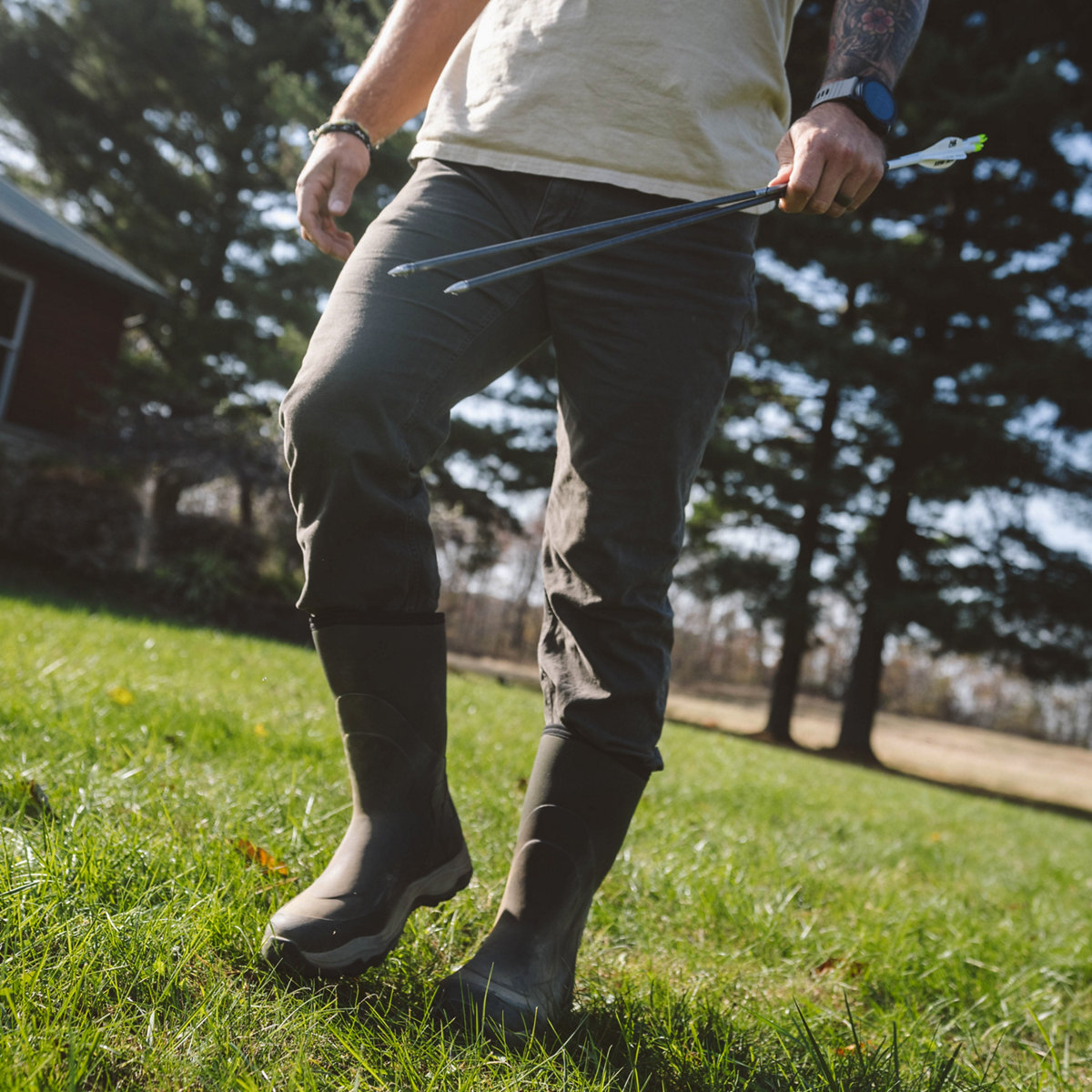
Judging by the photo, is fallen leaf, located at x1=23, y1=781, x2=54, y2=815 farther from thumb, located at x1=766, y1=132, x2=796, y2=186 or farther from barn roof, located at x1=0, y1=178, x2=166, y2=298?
barn roof, located at x1=0, y1=178, x2=166, y2=298

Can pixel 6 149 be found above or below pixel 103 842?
above

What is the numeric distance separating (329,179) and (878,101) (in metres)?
0.88

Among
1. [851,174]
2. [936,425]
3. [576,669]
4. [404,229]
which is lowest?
[576,669]

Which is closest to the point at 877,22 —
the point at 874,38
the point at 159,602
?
the point at 874,38

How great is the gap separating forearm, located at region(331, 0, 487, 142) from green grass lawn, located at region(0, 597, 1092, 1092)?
1.29 metres

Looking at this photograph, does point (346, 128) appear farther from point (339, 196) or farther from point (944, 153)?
point (944, 153)

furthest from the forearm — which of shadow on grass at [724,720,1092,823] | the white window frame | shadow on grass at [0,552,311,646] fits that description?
the white window frame

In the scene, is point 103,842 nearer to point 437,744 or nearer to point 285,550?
point 437,744

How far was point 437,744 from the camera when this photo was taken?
1342 mm

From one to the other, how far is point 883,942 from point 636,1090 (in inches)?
40.8

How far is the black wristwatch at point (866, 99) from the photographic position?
1.33 metres

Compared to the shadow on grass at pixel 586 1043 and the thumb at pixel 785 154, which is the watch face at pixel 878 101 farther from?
the shadow on grass at pixel 586 1043

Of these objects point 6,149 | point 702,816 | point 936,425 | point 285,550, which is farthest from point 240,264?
point 702,816

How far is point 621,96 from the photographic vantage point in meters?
1.40
